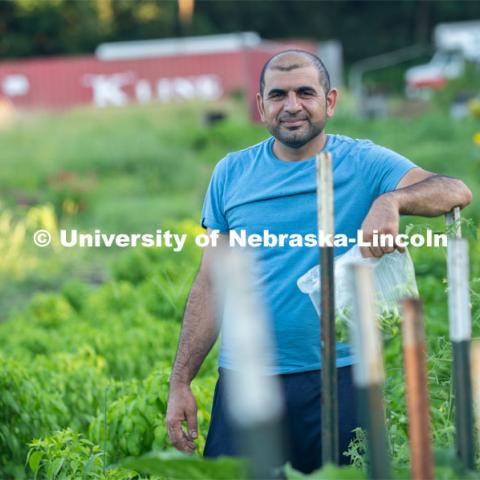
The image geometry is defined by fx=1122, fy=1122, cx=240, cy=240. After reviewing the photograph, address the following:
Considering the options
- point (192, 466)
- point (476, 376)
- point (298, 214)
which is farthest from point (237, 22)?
point (192, 466)

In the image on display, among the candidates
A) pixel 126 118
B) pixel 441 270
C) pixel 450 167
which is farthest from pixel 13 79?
pixel 441 270

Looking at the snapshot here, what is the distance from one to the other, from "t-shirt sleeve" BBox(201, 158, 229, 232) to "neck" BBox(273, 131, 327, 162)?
20 centimetres

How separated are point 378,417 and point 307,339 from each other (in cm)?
133

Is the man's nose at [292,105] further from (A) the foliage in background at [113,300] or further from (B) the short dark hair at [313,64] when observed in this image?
(A) the foliage in background at [113,300]

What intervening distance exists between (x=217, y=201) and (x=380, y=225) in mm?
838

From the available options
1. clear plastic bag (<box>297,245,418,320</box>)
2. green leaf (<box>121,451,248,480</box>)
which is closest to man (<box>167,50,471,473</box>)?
clear plastic bag (<box>297,245,418,320</box>)

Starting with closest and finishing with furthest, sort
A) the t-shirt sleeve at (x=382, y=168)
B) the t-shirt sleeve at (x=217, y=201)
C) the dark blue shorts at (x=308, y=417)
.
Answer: the t-shirt sleeve at (x=382, y=168) → the dark blue shorts at (x=308, y=417) → the t-shirt sleeve at (x=217, y=201)

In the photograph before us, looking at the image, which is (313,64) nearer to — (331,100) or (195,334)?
(331,100)

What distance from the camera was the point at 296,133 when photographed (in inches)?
126

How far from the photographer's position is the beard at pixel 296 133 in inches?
126

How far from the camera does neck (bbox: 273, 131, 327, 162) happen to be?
10.7ft

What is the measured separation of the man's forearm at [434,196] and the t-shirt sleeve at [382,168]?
0.15m

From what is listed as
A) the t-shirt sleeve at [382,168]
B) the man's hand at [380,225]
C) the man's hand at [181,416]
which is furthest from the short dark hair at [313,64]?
the man's hand at [181,416]

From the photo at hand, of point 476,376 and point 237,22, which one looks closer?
point 476,376
